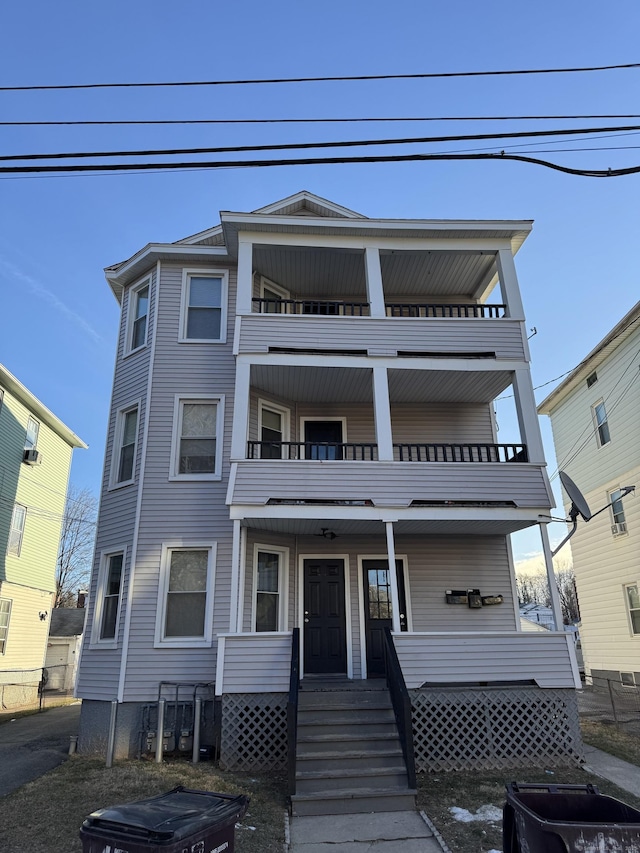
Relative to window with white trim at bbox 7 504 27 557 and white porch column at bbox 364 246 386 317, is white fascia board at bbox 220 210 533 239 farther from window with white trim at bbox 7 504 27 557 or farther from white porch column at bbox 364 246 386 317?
window with white trim at bbox 7 504 27 557

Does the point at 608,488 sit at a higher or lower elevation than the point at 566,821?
higher

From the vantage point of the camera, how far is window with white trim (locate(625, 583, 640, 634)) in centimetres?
1497

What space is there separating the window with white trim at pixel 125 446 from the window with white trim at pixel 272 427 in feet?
8.41

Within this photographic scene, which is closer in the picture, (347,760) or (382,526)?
(347,760)

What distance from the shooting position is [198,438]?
1166 cm

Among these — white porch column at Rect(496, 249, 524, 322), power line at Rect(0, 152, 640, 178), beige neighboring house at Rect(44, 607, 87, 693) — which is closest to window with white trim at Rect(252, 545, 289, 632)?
white porch column at Rect(496, 249, 524, 322)

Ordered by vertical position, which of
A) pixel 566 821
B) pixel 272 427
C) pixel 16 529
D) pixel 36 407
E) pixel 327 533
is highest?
pixel 36 407

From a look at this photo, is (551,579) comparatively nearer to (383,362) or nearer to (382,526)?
(382,526)

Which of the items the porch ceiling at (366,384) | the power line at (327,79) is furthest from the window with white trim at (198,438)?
the power line at (327,79)

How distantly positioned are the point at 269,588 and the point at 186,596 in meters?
1.60

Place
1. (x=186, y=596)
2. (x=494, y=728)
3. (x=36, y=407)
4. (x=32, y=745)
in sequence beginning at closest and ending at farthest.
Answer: (x=494, y=728) < (x=186, y=596) < (x=32, y=745) < (x=36, y=407)

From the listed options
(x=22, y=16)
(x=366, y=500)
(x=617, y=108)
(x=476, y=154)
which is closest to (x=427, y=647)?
(x=366, y=500)

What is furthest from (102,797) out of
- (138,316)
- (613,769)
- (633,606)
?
(633,606)

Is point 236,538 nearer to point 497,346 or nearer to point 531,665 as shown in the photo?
point 531,665
